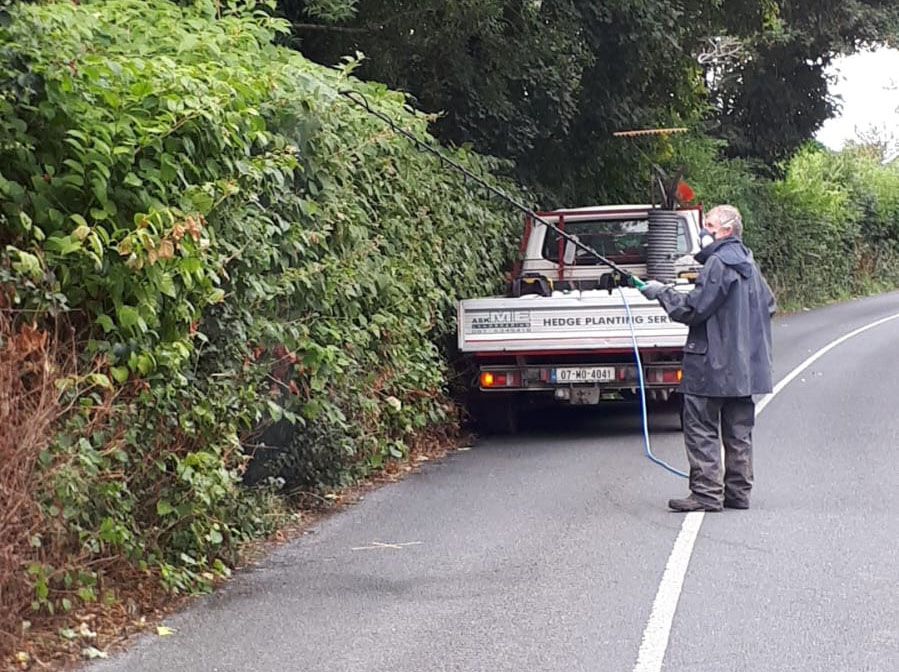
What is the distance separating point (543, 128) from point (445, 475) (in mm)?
8266

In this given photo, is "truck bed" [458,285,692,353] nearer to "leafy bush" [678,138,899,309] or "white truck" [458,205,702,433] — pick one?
"white truck" [458,205,702,433]

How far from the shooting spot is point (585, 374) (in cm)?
1310

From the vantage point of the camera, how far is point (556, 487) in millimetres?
10758

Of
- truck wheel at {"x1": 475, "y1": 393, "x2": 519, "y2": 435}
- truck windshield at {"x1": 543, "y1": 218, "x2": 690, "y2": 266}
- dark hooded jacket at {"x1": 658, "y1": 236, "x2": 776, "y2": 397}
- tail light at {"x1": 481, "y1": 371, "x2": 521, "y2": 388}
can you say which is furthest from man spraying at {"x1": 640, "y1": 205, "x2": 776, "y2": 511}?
truck windshield at {"x1": 543, "y1": 218, "x2": 690, "y2": 266}

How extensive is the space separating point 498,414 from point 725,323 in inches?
184

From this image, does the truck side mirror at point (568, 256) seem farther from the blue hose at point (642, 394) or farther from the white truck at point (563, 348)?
the blue hose at point (642, 394)

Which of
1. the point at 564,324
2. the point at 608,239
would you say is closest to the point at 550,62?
the point at 608,239

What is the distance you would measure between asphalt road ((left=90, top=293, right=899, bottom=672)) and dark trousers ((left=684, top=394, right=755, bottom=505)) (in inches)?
7.7

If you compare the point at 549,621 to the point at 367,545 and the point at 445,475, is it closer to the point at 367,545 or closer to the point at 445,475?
the point at 367,545

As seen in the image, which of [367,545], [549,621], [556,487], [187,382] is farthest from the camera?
[556,487]

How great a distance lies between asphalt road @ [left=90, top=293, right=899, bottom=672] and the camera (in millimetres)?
6375

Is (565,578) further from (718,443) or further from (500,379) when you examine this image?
(500,379)

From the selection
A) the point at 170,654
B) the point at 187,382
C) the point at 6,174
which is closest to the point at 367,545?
the point at 187,382

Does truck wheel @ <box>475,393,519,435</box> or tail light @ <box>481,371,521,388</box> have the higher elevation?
tail light @ <box>481,371,521,388</box>
